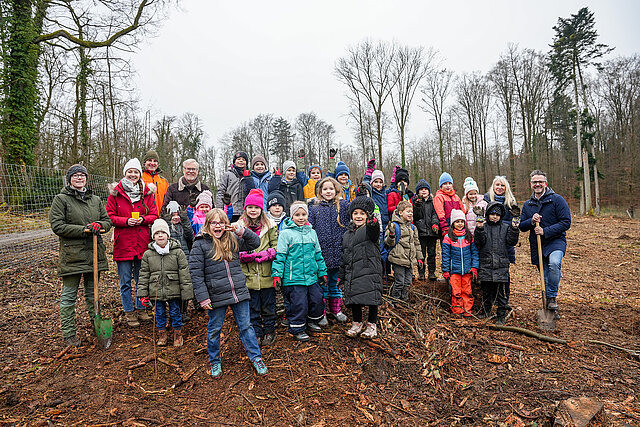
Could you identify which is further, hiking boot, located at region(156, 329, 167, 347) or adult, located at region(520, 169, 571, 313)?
adult, located at region(520, 169, 571, 313)

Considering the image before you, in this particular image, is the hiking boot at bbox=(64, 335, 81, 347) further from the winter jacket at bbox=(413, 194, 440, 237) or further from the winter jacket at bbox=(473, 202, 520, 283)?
the winter jacket at bbox=(473, 202, 520, 283)

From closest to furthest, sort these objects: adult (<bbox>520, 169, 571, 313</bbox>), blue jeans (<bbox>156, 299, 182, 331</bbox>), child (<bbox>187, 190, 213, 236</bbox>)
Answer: blue jeans (<bbox>156, 299, 182, 331</bbox>)
child (<bbox>187, 190, 213, 236</bbox>)
adult (<bbox>520, 169, 571, 313</bbox>)

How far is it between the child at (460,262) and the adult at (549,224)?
101 cm

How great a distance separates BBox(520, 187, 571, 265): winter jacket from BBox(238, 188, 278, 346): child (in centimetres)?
412

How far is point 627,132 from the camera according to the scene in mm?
30031

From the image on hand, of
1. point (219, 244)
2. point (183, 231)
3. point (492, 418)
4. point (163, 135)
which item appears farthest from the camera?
point (163, 135)

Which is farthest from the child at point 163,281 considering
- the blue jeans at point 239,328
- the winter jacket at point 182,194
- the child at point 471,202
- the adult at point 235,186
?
the child at point 471,202

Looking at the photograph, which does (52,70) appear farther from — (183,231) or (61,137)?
(183,231)

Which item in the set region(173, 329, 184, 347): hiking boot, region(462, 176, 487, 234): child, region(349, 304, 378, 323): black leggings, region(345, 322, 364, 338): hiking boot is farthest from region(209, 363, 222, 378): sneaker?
region(462, 176, 487, 234): child

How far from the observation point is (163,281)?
167 inches

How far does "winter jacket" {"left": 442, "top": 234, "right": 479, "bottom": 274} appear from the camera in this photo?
518 centimetres

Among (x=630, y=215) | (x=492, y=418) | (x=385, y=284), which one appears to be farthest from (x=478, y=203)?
(x=630, y=215)

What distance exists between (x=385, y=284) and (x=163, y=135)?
110ft

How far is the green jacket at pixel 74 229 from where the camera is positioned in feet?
13.8
